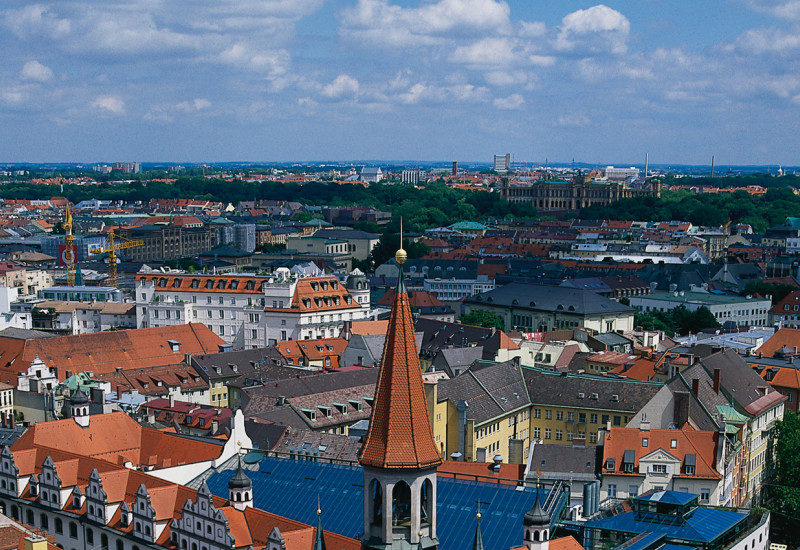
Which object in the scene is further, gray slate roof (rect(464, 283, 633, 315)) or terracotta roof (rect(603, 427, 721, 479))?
gray slate roof (rect(464, 283, 633, 315))

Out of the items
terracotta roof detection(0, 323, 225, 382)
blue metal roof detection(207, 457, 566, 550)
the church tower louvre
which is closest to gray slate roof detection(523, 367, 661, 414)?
blue metal roof detection(207, 457, 566, 550)

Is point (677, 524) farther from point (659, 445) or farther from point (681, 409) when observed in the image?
point (681, 409)

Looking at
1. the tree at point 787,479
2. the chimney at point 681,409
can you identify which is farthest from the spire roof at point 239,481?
the tree at point 787,479

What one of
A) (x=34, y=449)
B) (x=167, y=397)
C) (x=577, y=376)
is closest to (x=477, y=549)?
(x=34, y=449)

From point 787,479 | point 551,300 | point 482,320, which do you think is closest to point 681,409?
point 787,479

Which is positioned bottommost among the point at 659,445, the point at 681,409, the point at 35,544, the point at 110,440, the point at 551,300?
the point at 551,300

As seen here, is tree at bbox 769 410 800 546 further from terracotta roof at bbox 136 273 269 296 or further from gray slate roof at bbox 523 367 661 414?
terracotta roof at bbox 136 273 269 296
